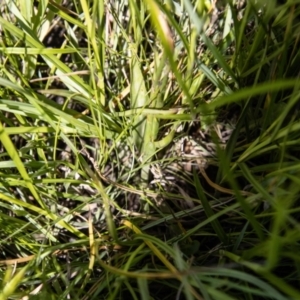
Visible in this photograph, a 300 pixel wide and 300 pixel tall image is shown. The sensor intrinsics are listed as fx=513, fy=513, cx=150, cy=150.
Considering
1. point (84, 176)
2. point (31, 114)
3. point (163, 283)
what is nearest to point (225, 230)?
point (163, 283)

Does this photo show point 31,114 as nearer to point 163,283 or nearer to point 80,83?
point 80,83

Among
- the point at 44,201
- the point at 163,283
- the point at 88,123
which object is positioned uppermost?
the point at 88,123

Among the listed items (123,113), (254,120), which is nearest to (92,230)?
(123,113)

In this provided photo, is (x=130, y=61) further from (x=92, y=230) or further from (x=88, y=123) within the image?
(x=92, y=230)

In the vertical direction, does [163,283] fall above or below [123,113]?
below

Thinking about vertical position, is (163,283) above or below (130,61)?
below

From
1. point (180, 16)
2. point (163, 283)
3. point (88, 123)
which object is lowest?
point (163, 283)
